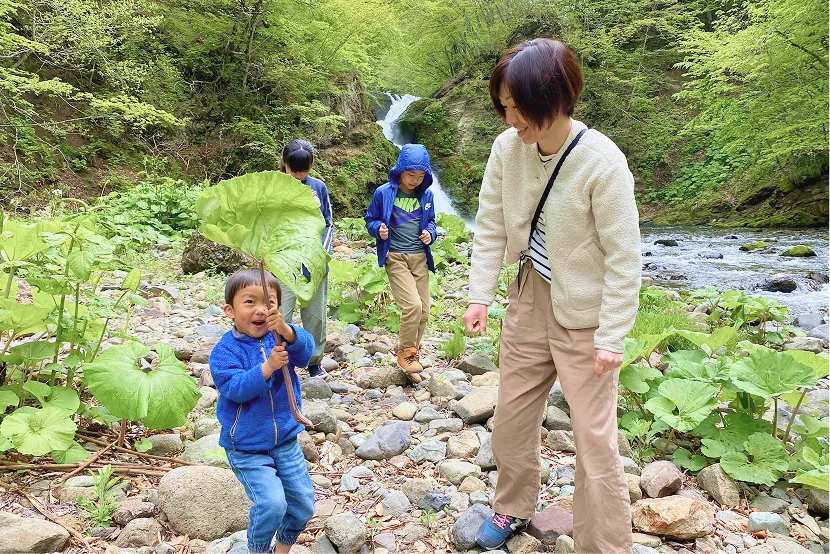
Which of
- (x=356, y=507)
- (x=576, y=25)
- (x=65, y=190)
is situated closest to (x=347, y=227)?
(x=65, y=190)

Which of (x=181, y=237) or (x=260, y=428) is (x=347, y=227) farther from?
(x=260, y=428)

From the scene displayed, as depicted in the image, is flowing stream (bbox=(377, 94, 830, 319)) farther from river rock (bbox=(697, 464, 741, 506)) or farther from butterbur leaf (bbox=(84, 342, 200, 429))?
butterbur leaf (bbox=(84, 342, 200, 429))

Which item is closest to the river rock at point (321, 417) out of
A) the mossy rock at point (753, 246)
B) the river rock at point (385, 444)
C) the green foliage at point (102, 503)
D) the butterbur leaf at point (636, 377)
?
the river rock at point (385, 444)

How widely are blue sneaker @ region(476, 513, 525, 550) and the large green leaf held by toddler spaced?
136 centimetres

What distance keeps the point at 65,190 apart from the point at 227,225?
9.60 m

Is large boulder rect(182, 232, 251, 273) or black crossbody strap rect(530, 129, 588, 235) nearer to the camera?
black crossbody strap rect(530, 129, 588, 235)

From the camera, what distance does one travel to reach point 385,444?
2.85 m

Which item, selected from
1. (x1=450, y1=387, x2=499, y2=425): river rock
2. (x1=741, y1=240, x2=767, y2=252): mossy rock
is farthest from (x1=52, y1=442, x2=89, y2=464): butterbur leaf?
(x1=741, y1=240, x2=767, y2=252): mossy rock

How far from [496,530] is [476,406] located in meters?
1.24

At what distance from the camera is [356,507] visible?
2.35 m

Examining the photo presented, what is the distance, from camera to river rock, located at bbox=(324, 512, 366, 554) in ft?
6.61

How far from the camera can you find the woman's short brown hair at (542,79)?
1622 millimetres

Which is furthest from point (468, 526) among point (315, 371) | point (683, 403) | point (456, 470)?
point (315, 371)

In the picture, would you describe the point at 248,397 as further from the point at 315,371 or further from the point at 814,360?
the point at 814,360
